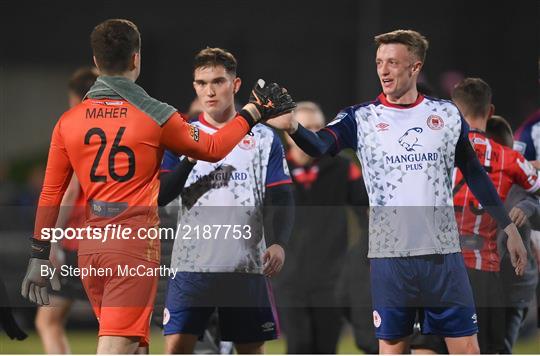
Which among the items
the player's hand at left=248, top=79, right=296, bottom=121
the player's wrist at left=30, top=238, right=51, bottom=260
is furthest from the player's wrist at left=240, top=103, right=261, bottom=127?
the player's wrist at left=30, top=238, right=51, bottom=260

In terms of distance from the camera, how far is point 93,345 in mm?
10914

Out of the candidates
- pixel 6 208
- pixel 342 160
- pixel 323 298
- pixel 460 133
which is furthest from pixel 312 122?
pixel 6 208

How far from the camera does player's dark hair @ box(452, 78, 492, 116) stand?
6082 mm

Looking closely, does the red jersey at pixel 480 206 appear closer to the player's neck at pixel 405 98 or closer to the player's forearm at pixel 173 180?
the player's neck at pixel 405 98

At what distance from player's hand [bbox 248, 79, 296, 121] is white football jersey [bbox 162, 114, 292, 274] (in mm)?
672

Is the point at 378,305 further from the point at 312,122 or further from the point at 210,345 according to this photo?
the point at 312,122

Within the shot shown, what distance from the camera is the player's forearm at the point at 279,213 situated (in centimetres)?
582

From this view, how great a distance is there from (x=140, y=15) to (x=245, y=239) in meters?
2.12

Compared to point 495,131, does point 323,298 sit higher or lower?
lower

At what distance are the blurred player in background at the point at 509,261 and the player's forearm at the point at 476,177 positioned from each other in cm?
69

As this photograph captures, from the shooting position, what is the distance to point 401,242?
17.3 ft

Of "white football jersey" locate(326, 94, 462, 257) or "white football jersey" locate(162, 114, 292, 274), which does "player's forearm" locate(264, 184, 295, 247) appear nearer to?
"white football jersey" locate(162, 114, 292, 274)

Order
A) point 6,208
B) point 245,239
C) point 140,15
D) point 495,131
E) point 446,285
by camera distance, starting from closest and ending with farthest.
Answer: point 446,285 → point 245,239 → point 495,131 → point 140,15 → point 6,208

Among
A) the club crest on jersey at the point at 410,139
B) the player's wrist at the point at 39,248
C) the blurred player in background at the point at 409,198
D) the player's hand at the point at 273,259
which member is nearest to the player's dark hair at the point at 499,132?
the blurred player in background at the point at 409,198
